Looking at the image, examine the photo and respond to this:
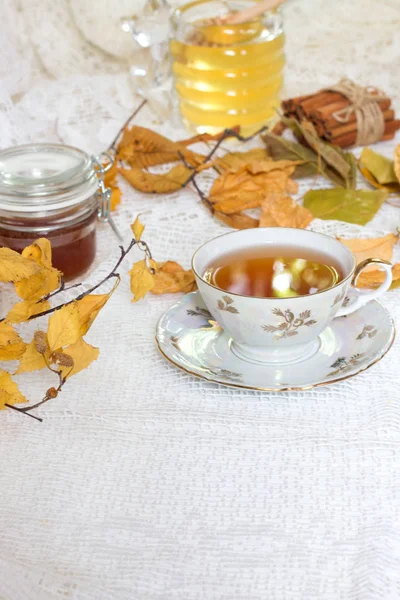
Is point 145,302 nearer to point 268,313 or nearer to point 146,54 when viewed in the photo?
point 268,313

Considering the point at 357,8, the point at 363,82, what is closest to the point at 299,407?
the point at 363,82

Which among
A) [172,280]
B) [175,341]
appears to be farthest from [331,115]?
[175,341]

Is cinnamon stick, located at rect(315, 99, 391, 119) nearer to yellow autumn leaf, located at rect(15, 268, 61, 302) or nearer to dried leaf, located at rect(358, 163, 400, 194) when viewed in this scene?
dried leaf, located at rect(358, 163, 400, 194)

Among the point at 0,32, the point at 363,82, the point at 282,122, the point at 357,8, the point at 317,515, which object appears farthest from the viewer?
the point at 357,8

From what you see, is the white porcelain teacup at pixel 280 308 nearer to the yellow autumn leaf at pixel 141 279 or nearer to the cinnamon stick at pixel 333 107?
the yellow autumn leaf at pixel 141 279

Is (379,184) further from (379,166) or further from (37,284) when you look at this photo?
(37,284)
